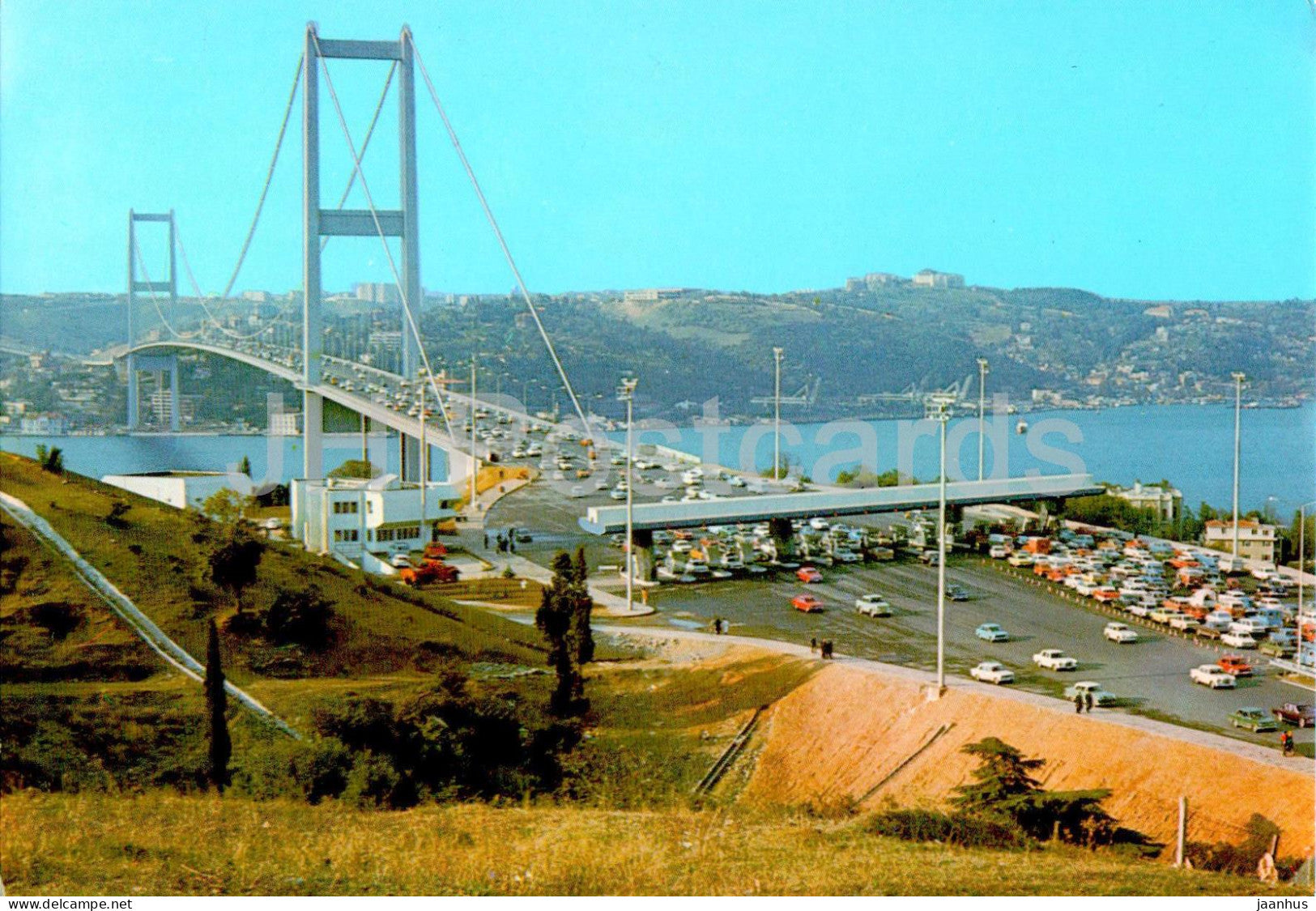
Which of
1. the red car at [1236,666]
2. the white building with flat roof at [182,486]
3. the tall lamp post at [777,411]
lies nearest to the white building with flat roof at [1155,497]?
the red car at [1236,666]

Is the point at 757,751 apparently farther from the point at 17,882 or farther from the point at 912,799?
the point at 17,882

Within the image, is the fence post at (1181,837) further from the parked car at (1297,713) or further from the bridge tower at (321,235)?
the bridge tower at (321,235)

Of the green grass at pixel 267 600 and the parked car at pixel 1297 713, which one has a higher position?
the green grass at pixel 267 600

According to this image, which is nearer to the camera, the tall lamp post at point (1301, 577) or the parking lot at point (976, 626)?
the parking lot at point (976, 626)

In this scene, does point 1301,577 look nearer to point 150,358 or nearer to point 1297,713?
point 1297,713

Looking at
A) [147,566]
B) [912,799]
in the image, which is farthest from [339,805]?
[912,799]

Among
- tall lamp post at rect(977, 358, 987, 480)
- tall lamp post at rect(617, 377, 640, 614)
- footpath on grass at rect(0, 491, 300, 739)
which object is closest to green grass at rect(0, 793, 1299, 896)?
footpath on grass at rect(0, 491, 300, 739)

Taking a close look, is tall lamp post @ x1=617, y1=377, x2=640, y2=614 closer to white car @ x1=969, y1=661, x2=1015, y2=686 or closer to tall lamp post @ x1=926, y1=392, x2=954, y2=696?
tall lamp post @ x1=926, y1=392, x2=954, y2=696
